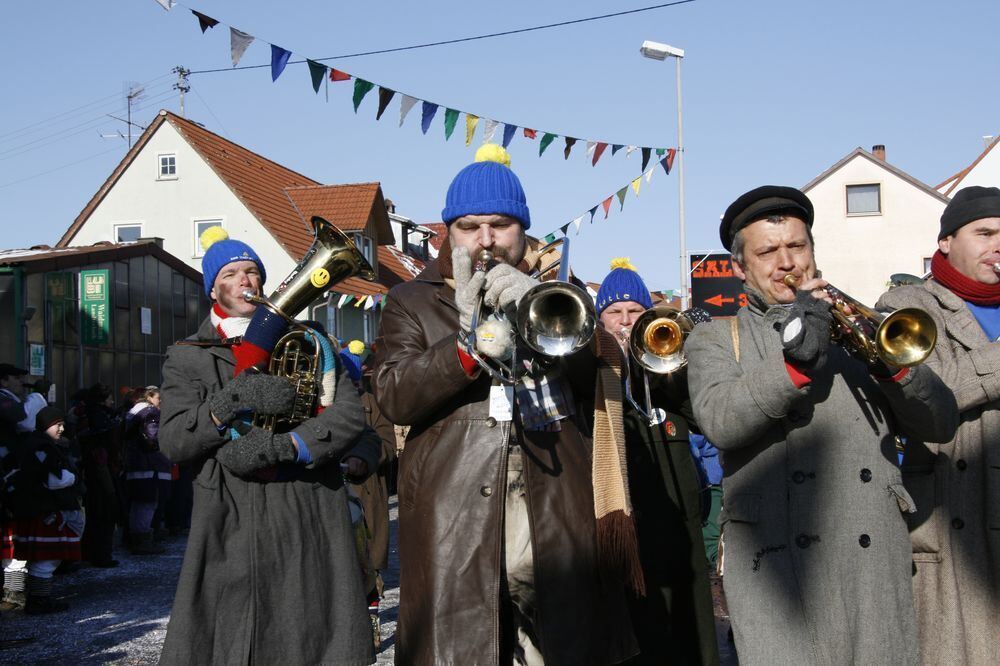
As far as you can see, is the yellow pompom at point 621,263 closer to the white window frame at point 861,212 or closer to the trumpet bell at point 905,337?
the trumpet bell at point 905,337

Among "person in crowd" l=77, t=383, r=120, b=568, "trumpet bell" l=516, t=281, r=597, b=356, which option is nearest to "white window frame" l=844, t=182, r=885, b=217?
"person in crowd" l=77, t=383, r=120, b=568

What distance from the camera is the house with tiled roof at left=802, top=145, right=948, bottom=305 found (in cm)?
4000

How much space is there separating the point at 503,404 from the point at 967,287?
1815mm

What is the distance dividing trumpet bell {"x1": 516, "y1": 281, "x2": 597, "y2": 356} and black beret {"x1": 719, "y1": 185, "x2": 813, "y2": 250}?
0.63 metres

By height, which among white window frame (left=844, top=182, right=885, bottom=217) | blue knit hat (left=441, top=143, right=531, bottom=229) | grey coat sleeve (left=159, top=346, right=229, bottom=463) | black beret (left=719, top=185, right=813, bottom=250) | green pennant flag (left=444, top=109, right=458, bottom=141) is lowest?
grey coat sleeve (left=159, top=346, right=229, bottom=463)

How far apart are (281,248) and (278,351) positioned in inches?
1029

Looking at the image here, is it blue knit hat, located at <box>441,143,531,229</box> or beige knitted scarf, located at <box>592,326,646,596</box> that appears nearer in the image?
beige knitted scarf, located at <box>592,326,646,596</box>

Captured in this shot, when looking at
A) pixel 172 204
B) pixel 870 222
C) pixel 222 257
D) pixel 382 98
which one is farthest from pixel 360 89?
pixel 870 222

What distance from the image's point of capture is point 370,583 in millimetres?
6812

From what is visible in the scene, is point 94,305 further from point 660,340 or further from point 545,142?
point 660,340

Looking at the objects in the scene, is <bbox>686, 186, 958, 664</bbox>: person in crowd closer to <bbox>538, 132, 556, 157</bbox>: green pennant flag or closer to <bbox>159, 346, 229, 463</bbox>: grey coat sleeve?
<bbox>159, 346, 229, 463</bbox>: grey coat sleeve

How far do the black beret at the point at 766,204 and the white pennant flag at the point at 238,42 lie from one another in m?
6.89

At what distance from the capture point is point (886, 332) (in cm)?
318

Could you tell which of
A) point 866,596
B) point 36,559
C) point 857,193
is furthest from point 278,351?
point 857,193
